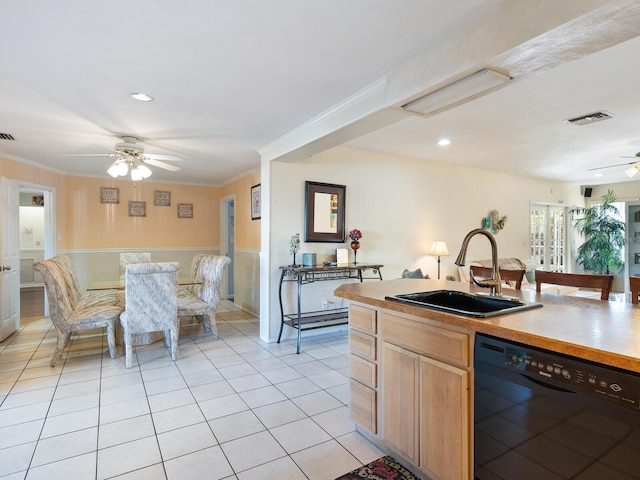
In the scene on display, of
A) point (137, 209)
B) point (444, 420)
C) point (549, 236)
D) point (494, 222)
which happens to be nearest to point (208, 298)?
point (137, 209)

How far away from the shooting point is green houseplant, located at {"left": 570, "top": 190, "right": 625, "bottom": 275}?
6785mm

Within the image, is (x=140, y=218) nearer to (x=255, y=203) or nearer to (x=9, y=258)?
(x=9, y=258)

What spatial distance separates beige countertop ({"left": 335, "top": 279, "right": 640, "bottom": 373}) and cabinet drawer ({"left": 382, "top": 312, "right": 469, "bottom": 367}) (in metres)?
0.06

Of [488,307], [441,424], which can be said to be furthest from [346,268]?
[441,424]

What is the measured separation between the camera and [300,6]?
165 cm

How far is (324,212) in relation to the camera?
4410 mm

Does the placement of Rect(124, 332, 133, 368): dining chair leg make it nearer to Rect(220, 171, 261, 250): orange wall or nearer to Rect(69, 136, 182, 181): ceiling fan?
Rect(69, 136, 182, 181): ceiling fan

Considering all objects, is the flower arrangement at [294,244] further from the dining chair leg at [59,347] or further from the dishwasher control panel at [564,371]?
the dishwasher control panel at [564,371]

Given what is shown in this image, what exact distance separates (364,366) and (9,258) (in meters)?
4.76

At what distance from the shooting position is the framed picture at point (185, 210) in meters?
6.75

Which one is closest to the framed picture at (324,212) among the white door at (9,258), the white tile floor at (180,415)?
the white tile floor at (180,415)

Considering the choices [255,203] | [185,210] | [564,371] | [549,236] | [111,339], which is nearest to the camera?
[564,371]

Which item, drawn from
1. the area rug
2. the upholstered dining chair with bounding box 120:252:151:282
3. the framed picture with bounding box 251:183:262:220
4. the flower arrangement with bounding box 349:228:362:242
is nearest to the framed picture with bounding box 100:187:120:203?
the upholstered dining chair with bounding box 120:252:151:282

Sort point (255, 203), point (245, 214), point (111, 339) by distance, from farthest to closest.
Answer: point (245, 214)
point (255, 203)
point (111, 339)
